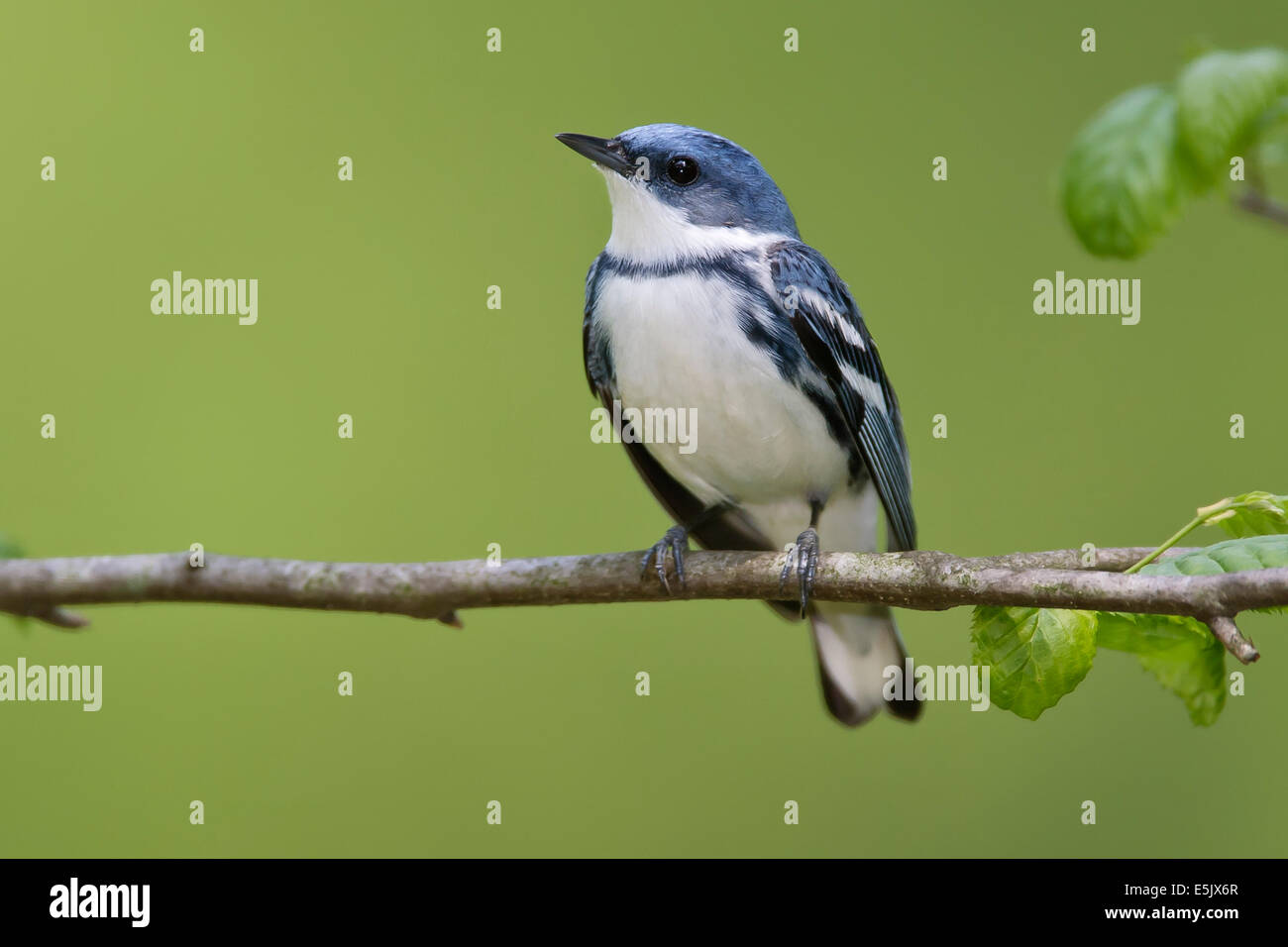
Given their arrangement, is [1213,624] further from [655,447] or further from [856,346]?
[655,447]

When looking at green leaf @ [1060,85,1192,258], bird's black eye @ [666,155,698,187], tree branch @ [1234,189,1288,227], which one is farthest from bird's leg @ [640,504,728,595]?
tree branch @ [1234,189,1288,227]

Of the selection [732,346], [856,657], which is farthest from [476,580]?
[856,657]

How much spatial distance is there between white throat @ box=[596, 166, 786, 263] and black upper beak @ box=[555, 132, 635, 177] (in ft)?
0.07

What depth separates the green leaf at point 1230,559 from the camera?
181 centimetres

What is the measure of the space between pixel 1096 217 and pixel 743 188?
1.41 m

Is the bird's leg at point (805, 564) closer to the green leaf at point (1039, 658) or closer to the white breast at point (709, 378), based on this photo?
the white breast at point (709, 378)

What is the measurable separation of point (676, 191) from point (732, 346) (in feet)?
1.52

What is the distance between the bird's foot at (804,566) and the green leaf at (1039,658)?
482 millimetres

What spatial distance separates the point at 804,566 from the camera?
8.68 feet

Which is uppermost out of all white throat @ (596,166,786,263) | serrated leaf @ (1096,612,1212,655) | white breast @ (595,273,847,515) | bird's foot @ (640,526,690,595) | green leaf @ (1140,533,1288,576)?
white throat @ (596,166,786,263)

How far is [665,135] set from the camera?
3025 millimetres

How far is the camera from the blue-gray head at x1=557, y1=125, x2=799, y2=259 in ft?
9.73

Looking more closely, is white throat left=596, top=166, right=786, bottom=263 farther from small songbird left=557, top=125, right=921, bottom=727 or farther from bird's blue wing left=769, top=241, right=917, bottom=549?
bird's blue wing left=769, top=241, right=917, bottom=549

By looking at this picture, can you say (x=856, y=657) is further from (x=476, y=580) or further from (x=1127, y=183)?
(x=1127, y=183)
